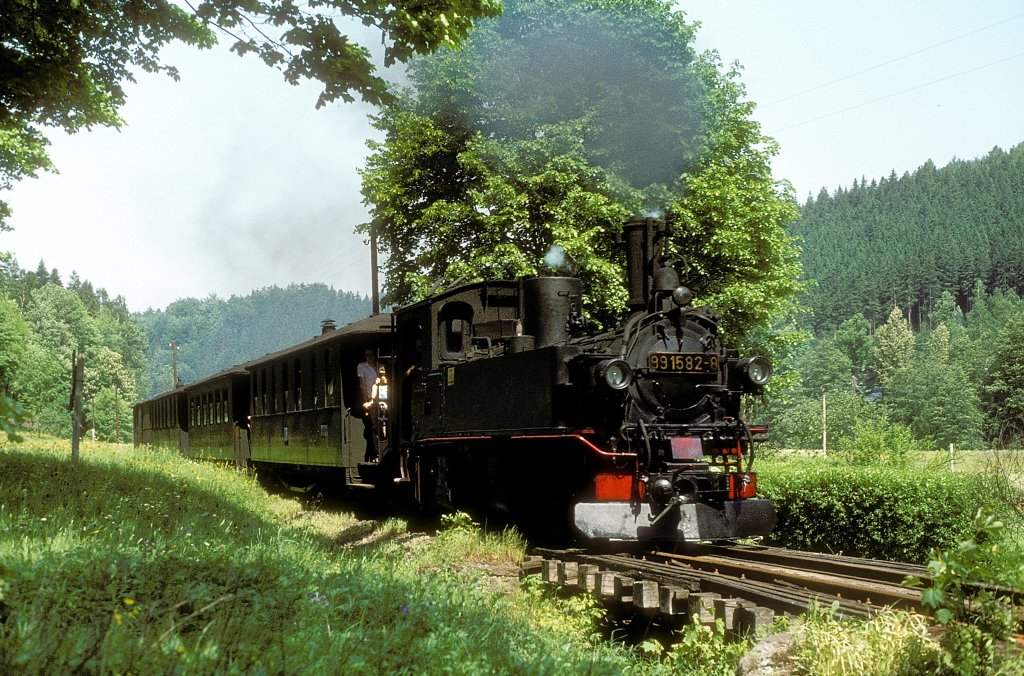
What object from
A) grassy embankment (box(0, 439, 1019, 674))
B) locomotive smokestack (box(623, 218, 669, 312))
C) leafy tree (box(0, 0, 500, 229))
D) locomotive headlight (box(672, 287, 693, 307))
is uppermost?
leafy tree (box(0, 0, 500, 229))

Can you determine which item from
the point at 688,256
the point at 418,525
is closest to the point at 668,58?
the point at 688,256

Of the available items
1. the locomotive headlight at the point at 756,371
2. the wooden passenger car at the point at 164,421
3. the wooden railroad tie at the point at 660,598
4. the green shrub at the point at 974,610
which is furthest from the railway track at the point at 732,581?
the wooden passenger car at the point at 164,421

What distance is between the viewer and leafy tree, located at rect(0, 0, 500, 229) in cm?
817

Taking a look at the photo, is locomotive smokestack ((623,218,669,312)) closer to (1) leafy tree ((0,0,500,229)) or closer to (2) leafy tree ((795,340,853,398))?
(1) leafy tree ((0,0,500,229))

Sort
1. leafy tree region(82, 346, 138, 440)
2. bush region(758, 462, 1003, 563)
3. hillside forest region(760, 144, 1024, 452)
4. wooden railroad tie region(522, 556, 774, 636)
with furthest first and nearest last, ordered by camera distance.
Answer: leafy tree region(82, 346, 138, 440), hillside forest region(760, 144, 1024, 452), bush region(758, 462, 1003, 563), wooden railroad tie region(522, 556, 774, 636)

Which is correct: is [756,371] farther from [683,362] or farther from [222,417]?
[222,417]

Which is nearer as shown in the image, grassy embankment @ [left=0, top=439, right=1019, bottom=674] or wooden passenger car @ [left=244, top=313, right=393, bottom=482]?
grassy embankment @ [left=0, top=439, right=1019, bottom=674]

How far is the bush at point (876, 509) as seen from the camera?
37.2 ft

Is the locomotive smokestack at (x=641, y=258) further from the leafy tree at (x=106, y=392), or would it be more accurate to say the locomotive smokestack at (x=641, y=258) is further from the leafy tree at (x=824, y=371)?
the leafy tree at (x=824, y=371)

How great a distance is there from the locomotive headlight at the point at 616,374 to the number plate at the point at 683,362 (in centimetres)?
56

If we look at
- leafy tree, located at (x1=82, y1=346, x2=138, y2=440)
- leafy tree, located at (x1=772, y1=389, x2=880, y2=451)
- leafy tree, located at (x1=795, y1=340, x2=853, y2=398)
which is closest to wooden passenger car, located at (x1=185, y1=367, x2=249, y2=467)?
leafy tree, located at (x1=772, y1=389, x2=880, y2=451)

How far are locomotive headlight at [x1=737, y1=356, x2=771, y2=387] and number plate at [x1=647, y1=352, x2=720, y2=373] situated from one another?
0.40m

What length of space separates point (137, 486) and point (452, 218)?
470 inches

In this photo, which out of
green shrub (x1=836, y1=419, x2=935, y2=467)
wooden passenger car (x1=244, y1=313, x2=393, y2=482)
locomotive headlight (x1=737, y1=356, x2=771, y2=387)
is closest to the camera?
locomotive headlight (x1=737, y1=356, x2=771, y2=387)
